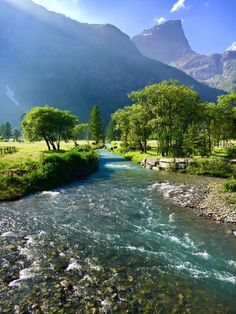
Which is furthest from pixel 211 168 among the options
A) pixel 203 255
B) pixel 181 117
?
pixel 203 255

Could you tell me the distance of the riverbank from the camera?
2998 centimetres

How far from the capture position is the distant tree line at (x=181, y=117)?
225ft

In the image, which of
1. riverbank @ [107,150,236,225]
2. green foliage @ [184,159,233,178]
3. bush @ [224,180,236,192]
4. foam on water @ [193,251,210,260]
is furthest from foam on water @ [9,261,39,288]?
green foliage @ [184,159,233,178]

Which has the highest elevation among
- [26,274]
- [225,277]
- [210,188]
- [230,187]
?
[230,187]

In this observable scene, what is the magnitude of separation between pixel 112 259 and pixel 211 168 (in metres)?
38.7

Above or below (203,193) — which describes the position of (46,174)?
above

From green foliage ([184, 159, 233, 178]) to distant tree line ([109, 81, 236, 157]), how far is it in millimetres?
11308

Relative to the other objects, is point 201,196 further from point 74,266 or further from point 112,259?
point 74,266

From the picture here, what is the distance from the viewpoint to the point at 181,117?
75125 mm

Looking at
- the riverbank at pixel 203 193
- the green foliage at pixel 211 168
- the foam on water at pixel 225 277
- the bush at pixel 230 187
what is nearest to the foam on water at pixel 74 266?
the foam on water at pixel 225 277

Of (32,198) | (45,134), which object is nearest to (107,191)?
(32,198)

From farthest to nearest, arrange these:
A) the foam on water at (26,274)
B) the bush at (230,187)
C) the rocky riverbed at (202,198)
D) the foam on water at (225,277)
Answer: the bush at (230,187)
the rocky riverbed at (202,198)
the foam on water at (225,277)
the foam on water at (26,274)

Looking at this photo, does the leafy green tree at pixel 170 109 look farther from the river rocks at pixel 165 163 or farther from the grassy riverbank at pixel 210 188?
the grassy riverbank at pixel 210 188

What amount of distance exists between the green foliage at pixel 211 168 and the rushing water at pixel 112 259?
74.1 ft
